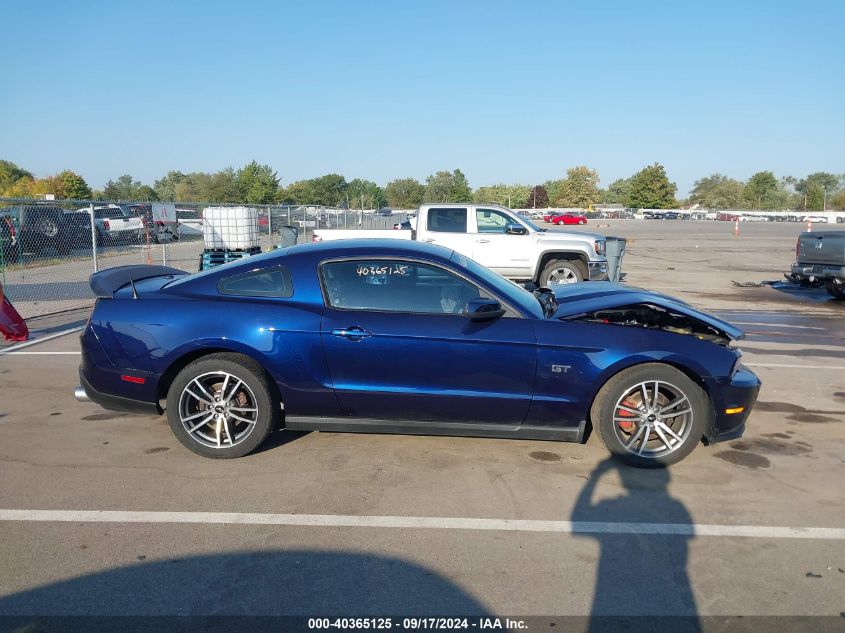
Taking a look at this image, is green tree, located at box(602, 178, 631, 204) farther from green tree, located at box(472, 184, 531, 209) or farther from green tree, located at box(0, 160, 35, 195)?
green tree, located at box(0, 160, 35, 195)

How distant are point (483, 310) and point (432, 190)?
86209 millimetres

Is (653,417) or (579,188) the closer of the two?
(653,417)

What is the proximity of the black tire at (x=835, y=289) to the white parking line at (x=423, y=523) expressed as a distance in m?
11.9

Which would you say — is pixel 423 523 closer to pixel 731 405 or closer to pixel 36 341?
pixel 731 405

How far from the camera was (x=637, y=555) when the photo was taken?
3.38 metres

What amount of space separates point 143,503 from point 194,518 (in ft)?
1.40

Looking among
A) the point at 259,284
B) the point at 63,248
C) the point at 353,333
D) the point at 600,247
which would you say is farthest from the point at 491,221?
the point at 63,248

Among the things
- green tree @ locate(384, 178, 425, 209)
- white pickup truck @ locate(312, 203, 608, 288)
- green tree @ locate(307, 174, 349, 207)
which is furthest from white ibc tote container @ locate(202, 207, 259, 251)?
green tree @ locate(384, 178, 425, 209)

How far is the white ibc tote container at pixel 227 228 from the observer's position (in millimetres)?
13797

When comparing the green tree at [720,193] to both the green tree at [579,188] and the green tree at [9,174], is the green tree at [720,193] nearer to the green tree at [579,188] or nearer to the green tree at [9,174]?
the green tree at [579,188]

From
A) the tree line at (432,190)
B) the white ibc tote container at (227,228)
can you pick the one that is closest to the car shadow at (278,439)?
the white ibc tote container at (227,228)

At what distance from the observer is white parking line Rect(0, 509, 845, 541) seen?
363cm

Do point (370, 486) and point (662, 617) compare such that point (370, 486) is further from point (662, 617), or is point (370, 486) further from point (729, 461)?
point (729, 461)

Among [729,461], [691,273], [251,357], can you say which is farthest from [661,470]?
[691,273]
